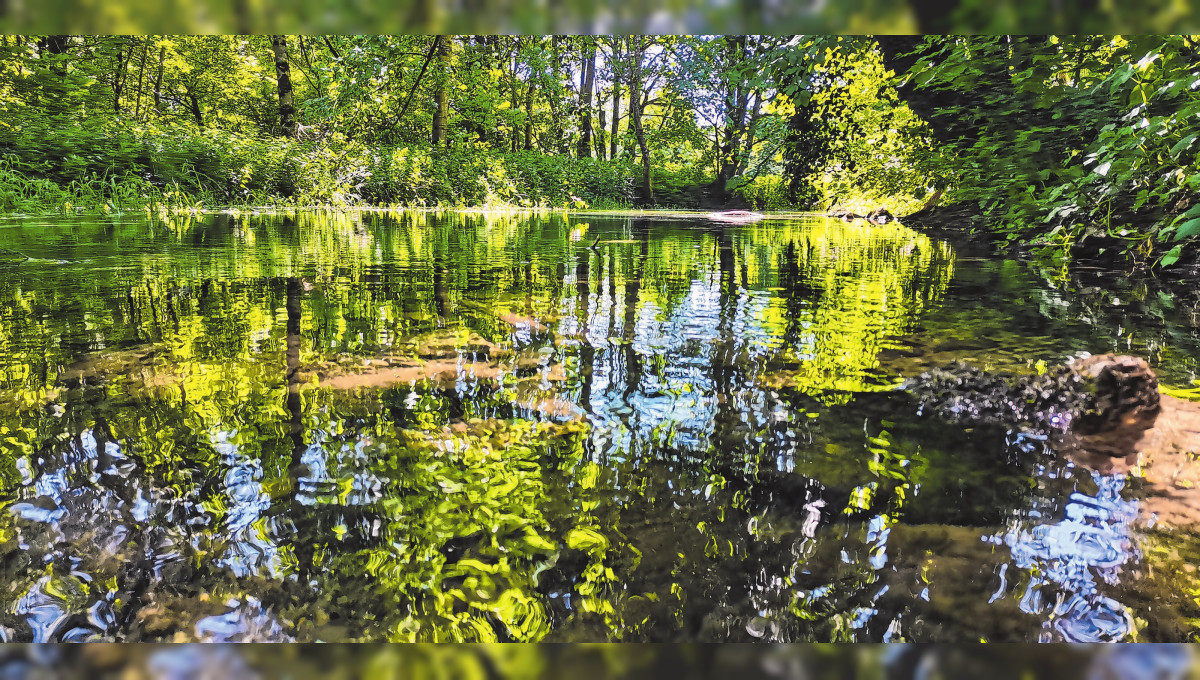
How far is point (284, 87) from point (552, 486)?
11.3m

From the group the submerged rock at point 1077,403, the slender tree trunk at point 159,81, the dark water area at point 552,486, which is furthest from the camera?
the slender tree trunk at point 159,81

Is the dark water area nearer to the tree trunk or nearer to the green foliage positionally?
the green foliage

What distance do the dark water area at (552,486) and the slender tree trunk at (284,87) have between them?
9.05 metres

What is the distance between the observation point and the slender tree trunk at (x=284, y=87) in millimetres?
9828

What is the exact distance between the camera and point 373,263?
395cm

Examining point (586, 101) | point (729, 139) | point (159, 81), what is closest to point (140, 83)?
point (159, 81)

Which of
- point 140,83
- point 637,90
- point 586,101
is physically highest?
point 586,101

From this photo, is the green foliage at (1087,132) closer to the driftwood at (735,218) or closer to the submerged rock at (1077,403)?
the submerged rock at (1077,403)

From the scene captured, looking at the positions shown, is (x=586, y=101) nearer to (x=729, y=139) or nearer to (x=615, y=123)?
(x=615, y=123)

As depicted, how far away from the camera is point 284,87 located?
10.2 m

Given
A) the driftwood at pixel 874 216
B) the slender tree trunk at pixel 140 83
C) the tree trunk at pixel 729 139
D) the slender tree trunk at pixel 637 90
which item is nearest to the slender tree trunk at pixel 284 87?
the slender tree trunk at pixel 140 83

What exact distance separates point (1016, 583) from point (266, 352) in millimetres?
1863

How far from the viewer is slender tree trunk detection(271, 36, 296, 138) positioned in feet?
32.2

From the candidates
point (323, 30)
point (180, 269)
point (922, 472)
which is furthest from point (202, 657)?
point (180, 269)
